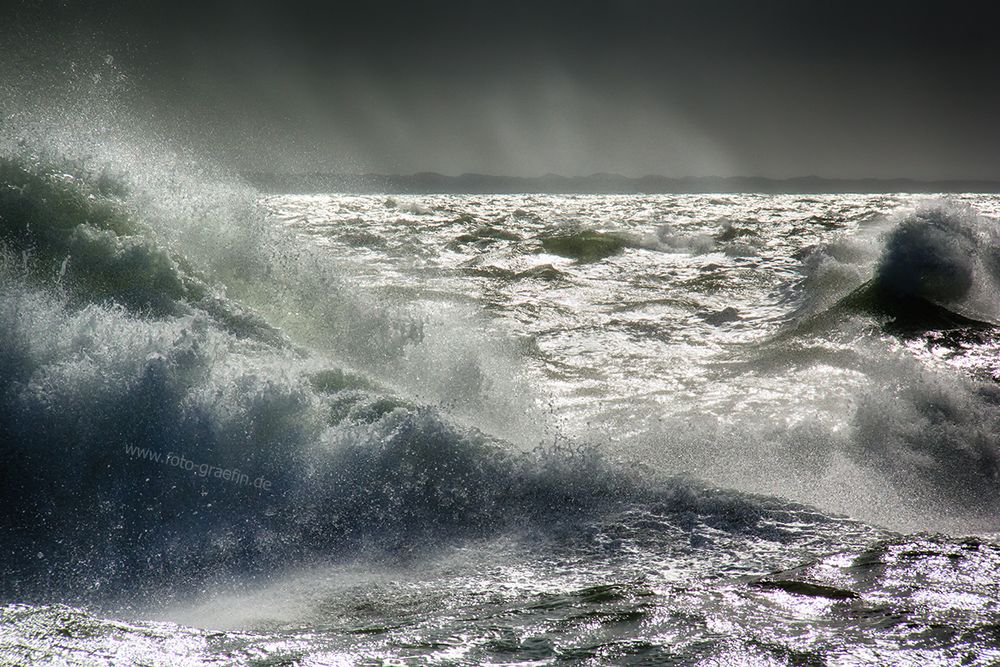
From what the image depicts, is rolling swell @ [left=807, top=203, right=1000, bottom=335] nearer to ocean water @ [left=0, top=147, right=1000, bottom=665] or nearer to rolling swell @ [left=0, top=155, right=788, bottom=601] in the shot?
ocean water @ [left=0, top=147, right=1000, bottom=665]

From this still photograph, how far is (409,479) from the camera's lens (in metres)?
4.13

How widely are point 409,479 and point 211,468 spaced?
99cm

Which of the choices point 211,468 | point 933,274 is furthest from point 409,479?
point 933,274

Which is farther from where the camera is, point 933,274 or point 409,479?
point 933,274

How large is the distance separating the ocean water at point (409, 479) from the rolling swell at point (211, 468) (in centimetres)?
1

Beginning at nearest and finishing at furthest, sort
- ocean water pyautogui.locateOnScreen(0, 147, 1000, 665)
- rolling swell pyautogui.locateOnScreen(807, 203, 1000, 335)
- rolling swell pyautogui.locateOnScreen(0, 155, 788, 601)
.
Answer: ocean water pyautogui.locateOnScreen(0, 147, 1000, 665)
rolling swell pyautogui.locateOnScreen(0, 155, 788, 601)
rolling swell pyautogui.locateOnScreen(807, 203, 1000, 335)

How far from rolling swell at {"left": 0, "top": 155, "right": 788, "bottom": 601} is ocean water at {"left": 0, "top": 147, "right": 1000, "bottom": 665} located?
1 cm

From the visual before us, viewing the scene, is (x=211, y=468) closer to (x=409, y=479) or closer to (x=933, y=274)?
(x=409, y=479)

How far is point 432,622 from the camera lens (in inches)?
113

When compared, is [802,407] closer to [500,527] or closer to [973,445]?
[973,445]

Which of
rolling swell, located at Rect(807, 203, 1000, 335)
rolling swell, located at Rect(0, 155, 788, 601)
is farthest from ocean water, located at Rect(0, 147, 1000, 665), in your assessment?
rolling swell, located at Rect(807, 203, 1000, 335)

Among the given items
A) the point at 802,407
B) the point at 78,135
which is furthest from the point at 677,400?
the point at 78,135

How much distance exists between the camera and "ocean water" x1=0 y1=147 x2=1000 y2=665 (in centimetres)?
277

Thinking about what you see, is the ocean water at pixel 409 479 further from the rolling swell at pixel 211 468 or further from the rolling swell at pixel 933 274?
the rolling swell at pixel 933 274
